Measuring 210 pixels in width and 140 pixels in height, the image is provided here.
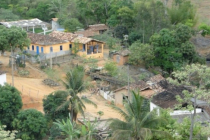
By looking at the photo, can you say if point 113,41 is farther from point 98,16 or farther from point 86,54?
point 98,16

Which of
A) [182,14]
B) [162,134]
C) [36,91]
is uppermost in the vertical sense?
[182,14]

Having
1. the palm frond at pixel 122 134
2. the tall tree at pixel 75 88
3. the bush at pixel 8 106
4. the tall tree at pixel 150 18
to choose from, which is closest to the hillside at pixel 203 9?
the tall tree at pixel 150 18

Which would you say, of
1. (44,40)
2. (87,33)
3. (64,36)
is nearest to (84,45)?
(64,36)

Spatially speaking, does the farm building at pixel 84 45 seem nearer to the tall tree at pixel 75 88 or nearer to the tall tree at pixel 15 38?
the tall tree at pixel 15 38

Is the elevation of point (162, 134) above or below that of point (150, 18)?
below

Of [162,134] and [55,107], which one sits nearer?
[162,134]

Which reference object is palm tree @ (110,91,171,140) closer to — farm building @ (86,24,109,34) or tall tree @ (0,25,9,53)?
tall tree @ (0,25,9,53)

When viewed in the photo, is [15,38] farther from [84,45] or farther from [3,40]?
[84,45]
